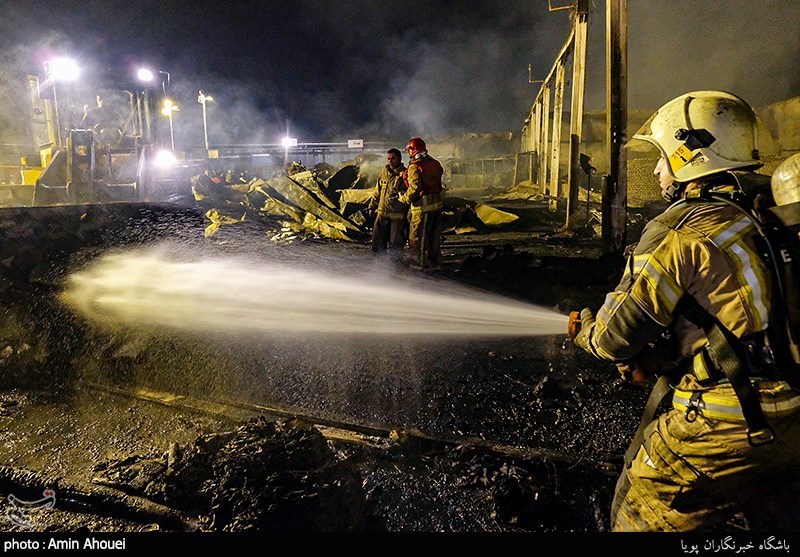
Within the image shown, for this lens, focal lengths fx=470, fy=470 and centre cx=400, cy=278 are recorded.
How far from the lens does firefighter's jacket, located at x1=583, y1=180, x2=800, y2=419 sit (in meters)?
1.57

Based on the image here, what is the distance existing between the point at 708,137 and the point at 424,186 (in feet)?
17.6

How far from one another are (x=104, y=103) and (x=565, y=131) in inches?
724

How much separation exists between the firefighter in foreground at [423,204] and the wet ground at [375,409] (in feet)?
5.37

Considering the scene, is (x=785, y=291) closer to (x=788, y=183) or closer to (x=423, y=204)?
(x=788, y=183)

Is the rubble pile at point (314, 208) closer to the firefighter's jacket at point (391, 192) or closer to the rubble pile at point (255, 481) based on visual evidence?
the firefighter's jacket at point (391, 192)

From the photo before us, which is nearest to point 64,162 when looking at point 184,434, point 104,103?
point 104,103

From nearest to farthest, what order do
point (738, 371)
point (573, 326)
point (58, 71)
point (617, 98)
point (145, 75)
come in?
point (738, 371)
point (573, 326)
point (617, 98)
point (58, 71)
point (145, 75)

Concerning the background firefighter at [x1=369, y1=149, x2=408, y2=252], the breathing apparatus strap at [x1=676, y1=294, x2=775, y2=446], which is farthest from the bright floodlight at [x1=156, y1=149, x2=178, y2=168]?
the breathing apparatus strap at [x1=676, y1=294, x2=775, y2=446]

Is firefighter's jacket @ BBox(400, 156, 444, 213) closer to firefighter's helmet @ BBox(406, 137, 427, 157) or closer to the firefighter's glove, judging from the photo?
firefighter's helmet @ BBox(406, 137, 427, 157)

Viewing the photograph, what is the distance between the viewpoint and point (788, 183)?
2.12m

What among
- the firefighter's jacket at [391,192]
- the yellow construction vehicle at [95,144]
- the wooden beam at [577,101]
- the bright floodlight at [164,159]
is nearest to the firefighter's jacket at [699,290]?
the firefighter's jacket at [391,192]

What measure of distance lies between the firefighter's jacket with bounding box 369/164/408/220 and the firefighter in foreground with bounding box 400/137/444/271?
419mm

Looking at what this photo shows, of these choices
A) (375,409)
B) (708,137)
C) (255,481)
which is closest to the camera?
(708,137)

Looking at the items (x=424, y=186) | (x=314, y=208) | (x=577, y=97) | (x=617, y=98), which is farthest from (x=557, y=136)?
(x=424, y=186)
